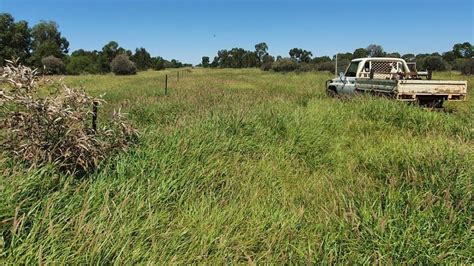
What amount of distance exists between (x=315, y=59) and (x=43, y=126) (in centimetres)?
10664

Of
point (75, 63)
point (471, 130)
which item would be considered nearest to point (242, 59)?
point (75, 63)

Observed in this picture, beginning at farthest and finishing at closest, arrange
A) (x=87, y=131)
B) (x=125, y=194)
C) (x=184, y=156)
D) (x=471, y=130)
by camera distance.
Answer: (x=471, y=130) → (x=184, y=156) → (x=87, y=131) → (x=125, y=194)

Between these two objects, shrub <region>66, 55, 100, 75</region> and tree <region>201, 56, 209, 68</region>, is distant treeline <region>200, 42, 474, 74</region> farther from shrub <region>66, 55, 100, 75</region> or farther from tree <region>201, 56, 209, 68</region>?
shrub <region>66, 55, 100, 75</region>

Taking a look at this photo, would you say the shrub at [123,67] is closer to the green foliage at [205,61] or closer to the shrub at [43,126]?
the shrub at [43,126]

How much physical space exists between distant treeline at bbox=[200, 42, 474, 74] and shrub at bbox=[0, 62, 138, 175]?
142ft

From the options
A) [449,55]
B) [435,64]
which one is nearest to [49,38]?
[435,64]

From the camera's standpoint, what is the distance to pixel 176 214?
362 cm

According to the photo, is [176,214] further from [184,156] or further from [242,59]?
[242,59]

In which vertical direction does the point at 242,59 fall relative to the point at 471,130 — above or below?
above

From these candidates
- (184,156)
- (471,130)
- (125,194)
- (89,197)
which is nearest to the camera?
(89,197)

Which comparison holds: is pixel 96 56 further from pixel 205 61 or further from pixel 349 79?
pixel 349 79

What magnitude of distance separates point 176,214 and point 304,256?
1.31 meters

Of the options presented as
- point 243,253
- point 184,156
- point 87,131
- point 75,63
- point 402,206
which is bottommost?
point 243,253

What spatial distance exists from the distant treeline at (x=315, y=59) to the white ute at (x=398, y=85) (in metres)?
31.8
